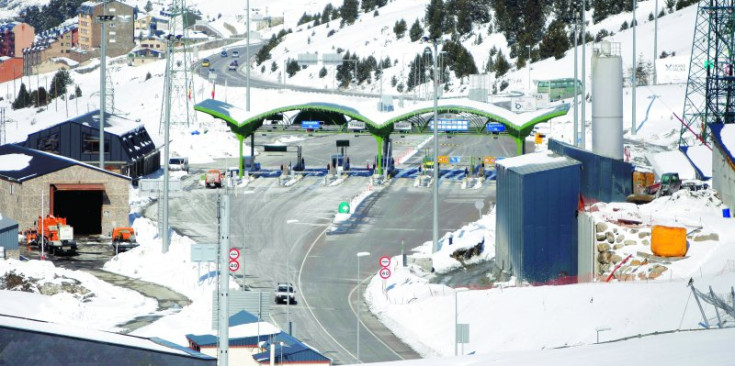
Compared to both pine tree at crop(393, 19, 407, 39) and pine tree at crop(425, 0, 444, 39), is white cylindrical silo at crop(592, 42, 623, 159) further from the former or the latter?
pine tree at crop(393, 19, 407, 39)

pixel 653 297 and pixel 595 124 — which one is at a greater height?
pixel 595 124

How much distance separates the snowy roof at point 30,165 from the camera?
236ft

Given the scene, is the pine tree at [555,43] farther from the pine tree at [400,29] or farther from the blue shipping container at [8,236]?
the blue shipping container at [8,236]

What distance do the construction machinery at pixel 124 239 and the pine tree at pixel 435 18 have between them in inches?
4654

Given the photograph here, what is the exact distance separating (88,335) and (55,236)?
117 feet

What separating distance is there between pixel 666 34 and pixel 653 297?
109874 millimetres

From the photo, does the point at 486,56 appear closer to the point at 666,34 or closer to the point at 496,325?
the point at 666,34

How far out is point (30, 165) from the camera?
7400cm

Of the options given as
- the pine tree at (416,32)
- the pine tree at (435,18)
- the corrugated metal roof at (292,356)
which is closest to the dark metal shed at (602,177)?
the corrugated metal roof at (292,356)

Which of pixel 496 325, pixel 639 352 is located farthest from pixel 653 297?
pixel 639 352

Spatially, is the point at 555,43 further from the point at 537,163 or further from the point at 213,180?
the point at 537,163

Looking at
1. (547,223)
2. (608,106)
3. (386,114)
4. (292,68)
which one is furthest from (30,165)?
(292,68)

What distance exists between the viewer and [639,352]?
33000 millimetres

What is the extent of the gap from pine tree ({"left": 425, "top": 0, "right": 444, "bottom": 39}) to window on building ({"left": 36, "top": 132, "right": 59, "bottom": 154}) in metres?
102
